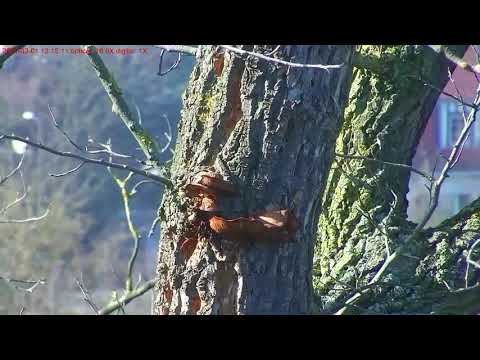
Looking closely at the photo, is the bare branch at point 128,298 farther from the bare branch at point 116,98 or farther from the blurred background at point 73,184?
the blurred background at point 73,184

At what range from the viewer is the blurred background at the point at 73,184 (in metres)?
15.2

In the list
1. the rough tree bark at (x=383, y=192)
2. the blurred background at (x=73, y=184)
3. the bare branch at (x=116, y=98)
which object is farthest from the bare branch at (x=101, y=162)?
the blurred background at (x=73, y=184)

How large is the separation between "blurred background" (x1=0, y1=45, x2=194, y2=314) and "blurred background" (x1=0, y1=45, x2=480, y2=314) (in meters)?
0.02

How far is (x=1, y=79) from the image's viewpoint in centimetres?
2036

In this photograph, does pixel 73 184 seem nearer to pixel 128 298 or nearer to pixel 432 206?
pixel 128 298

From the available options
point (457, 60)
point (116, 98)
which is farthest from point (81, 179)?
point (457, 60)

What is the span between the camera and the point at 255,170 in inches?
98.0

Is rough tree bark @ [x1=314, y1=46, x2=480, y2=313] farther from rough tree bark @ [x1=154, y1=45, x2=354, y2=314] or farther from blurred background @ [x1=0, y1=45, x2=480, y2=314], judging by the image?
blurred background @ [x1=0, y1=45, x2=480, y2=314]

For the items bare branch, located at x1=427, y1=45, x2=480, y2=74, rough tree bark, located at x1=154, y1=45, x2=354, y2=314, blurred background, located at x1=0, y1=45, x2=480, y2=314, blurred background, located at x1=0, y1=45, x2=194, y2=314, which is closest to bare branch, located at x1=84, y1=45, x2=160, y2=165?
rough tree bark, located at x1=154, y1=45, x2=354, y2=314

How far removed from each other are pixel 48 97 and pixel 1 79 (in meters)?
1.17

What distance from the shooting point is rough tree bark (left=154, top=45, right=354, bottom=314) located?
2.49 m

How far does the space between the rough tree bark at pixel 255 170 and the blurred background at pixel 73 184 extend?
37.3 ft
